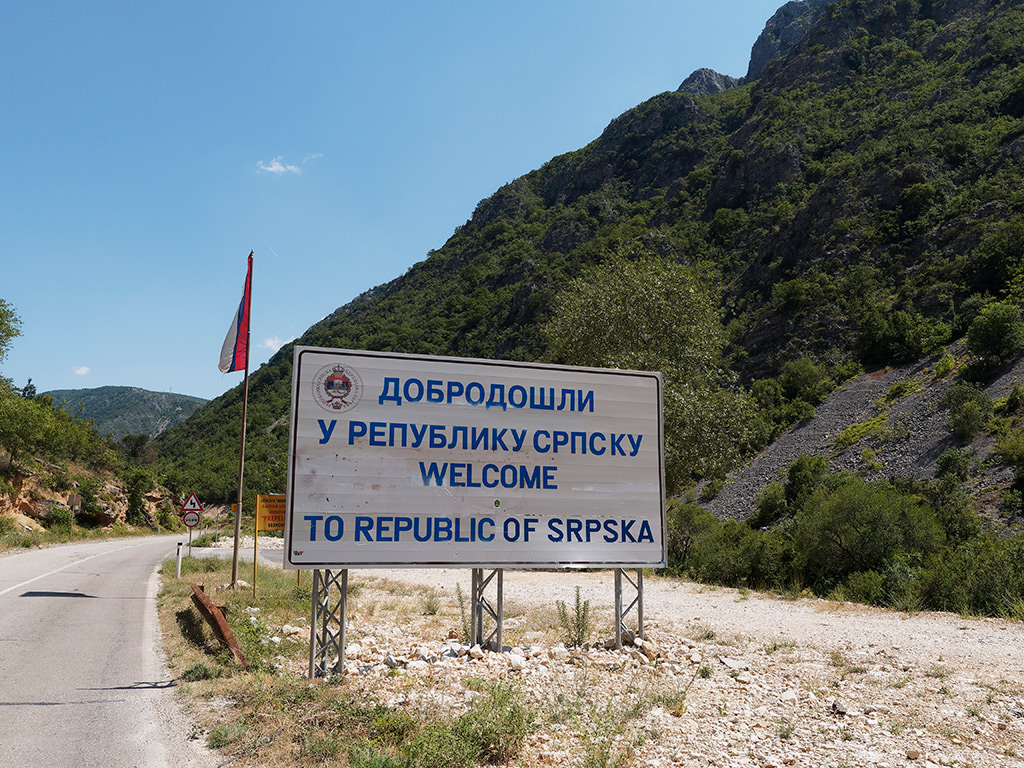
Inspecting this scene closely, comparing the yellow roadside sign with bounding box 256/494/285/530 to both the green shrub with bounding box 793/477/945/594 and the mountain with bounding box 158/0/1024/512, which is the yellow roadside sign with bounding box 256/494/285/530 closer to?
the green shrub with bounding box 793/477/945/594

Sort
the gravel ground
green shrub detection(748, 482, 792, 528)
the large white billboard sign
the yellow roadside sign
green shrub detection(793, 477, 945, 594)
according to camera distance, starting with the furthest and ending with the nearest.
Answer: green shrub detection(748, 482, 792, 528), green shrub detection(793, 477, 945, 594), the yellow roadside sign, the large white billboard sign, the gravel ground

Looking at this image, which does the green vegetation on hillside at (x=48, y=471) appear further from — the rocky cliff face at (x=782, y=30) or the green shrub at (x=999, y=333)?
the rocky cliff face at (x=782, y=30)

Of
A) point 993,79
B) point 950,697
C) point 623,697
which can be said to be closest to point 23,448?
A: point 623,697

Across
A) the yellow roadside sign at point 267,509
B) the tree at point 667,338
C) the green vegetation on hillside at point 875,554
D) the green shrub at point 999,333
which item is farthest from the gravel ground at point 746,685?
the green shrub at point 999,333

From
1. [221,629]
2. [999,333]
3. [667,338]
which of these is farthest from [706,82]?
[221,629]

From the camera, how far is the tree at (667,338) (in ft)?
72.5

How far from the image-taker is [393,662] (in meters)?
8.03

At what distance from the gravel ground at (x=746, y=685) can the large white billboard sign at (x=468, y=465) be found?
1405 millimetres

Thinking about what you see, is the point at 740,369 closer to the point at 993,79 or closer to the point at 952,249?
the point at 952,249

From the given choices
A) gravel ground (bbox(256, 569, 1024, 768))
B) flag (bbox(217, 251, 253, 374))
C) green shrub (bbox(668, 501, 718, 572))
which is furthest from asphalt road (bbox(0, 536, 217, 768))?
green shrub (bbox(668, 501, 718, 572))

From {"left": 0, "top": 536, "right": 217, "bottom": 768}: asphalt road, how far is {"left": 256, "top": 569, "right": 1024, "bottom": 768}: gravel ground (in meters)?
2.16

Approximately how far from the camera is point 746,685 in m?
7.27

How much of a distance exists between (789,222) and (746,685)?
3071 inches

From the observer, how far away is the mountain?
53.8 meters
